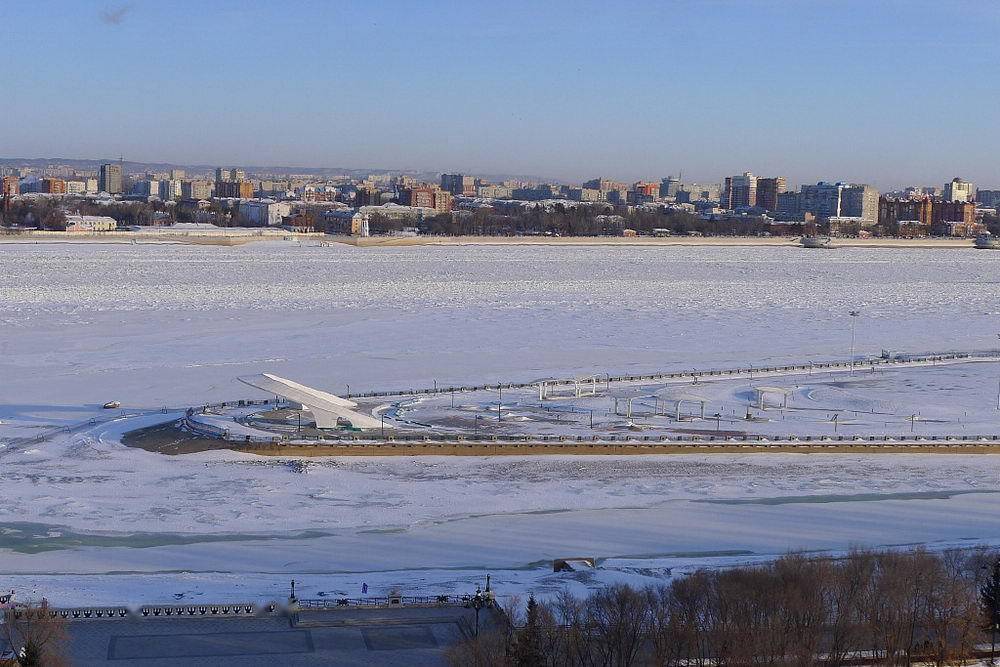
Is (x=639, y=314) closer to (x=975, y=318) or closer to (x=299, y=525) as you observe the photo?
(x=975, y=318)

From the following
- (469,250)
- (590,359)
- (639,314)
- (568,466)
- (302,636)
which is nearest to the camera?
(302,636)

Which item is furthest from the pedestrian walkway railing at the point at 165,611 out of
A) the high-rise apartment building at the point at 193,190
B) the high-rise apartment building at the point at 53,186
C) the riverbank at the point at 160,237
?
the high-rise apartment building at the point at 193,190

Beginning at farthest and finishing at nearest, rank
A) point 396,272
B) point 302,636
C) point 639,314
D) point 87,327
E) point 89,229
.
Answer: point 89,229, point 396,272, point 639,314, point 87,327, point 302,636

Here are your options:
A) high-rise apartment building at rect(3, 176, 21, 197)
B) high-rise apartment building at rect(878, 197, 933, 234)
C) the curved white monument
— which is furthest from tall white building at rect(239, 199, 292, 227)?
the curved white monument

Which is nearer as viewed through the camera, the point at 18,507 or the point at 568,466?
the point at 18,507

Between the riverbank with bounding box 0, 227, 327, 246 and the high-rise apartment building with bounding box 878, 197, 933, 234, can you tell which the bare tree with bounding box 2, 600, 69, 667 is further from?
the high-rise apartment building with bounding box 878, 197, 933, 234

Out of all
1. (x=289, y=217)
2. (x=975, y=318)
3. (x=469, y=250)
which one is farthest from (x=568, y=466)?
(x=289, y=217)

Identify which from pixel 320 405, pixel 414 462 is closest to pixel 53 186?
pixel 320 405
